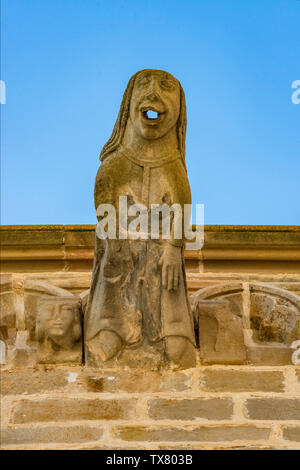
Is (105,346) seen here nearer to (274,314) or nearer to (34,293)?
(34,293)

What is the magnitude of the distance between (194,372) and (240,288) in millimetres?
1251

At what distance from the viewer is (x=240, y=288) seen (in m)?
5.49

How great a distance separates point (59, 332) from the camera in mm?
4359

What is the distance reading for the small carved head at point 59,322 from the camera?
437 cm

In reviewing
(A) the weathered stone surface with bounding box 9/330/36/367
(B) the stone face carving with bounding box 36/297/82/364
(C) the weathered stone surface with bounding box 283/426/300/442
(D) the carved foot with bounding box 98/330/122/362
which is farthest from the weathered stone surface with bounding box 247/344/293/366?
A: (A) the weathered stone surface with bounding box 9/330/36/367

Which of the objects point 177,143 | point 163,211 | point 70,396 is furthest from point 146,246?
point 70,396

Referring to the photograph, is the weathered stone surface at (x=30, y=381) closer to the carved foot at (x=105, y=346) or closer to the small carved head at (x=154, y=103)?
the carved foot at (x=105, y=346)

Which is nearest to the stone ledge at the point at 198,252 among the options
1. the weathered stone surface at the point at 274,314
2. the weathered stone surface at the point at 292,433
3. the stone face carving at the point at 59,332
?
the weathered stone surface at the point at 274,314

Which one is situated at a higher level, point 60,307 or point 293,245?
point 293,245

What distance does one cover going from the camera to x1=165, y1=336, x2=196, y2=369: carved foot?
432 cm

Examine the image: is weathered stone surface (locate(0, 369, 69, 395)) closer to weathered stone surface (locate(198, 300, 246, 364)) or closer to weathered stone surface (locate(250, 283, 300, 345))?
weathered stone surface (locate(198, 300, 246, 364))

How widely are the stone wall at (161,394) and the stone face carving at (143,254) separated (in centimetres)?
16

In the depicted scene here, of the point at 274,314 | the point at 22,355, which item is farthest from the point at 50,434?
the point at 274,314
